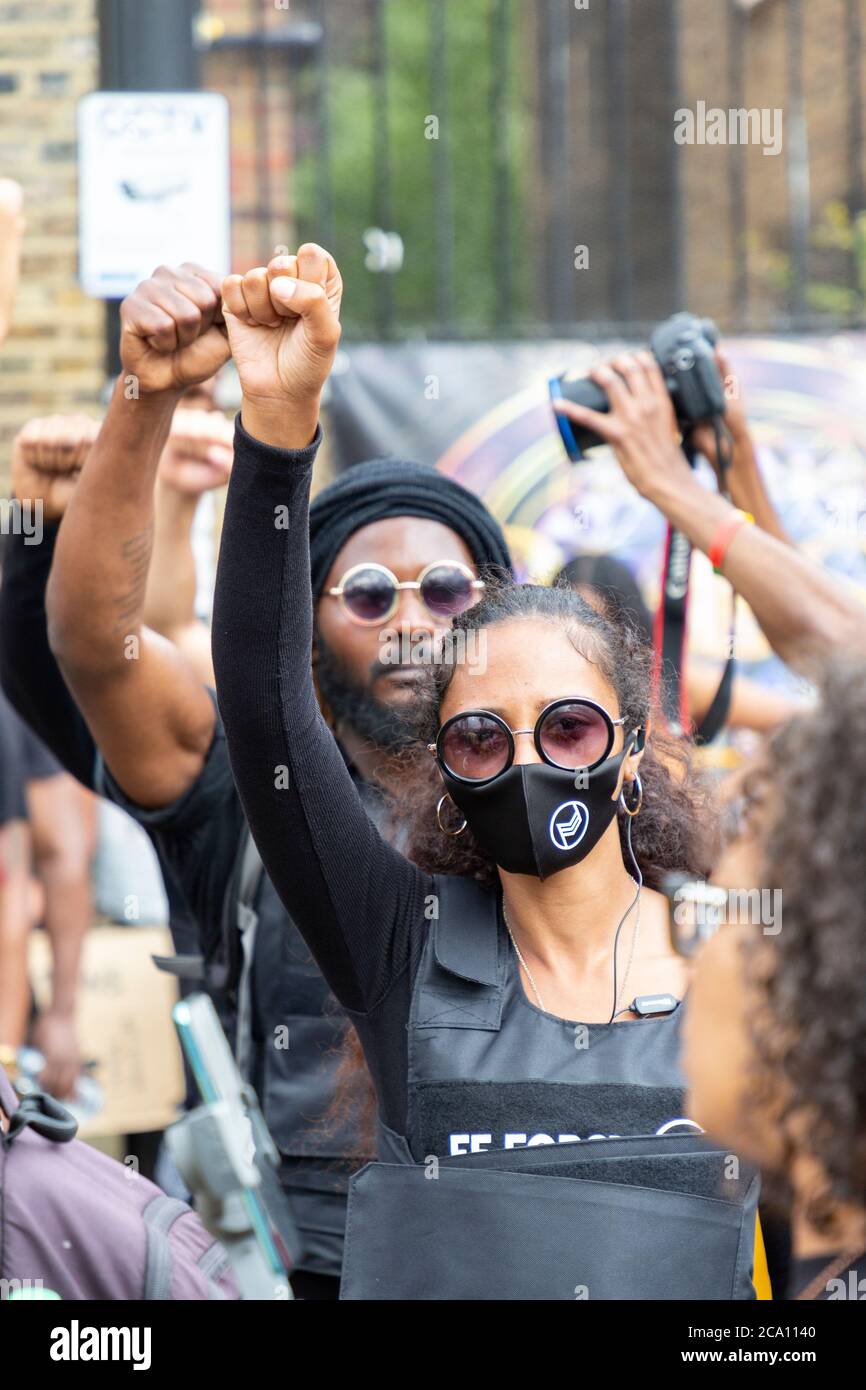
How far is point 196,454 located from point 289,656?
92 centimetres

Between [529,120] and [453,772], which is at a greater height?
[529,120]

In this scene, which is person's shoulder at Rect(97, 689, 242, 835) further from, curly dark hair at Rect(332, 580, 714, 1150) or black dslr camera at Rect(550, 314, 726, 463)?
black dslr camera at Rect(550, 314, 726, 463)

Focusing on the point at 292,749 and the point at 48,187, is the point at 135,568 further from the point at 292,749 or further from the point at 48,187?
the point at 48,187

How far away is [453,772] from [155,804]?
2.00 ft

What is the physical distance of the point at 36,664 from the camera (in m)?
2.25

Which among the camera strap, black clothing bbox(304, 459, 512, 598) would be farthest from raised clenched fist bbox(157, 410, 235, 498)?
the camera strap

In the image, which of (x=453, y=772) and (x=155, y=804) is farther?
(x=155, y=804)

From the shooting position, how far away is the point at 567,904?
1.72m

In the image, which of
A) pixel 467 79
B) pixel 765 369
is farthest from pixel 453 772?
pixel 467 79

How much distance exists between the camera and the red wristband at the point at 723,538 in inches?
89.2

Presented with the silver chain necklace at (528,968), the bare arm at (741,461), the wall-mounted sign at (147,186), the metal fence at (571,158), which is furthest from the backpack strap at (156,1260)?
the metal fence at (571,158)

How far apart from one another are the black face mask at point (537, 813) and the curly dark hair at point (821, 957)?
1.95 ft
